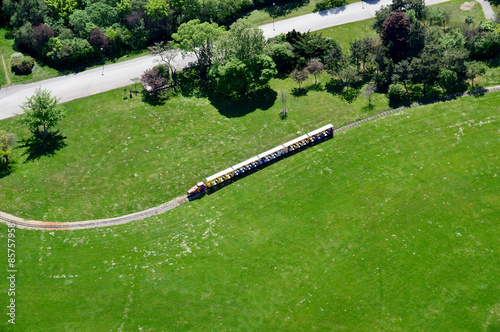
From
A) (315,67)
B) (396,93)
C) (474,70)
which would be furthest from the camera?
(315,67)

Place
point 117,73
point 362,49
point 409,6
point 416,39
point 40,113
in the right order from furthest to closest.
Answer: point 409,6 → point 117,73 → point 362,49 → point 416,39 → point 40,113

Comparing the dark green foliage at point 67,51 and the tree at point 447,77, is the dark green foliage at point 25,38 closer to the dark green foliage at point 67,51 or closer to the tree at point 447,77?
the dark green foliage at point 67,51

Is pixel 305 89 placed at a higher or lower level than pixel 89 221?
higher

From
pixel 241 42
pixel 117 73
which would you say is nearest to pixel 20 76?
pixel 117 73

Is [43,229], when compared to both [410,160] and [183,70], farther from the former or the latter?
[410,160]

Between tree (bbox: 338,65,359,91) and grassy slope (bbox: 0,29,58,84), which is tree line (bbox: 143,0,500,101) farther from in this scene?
grassy slope (bbox: 0,29,58,84)

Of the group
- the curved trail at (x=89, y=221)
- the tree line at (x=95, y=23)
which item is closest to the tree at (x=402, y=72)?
the tree line at (x=95, y=23)

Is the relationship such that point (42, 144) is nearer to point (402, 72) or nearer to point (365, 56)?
point (365, 56)

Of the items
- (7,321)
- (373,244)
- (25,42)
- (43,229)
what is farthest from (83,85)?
(373,244)
